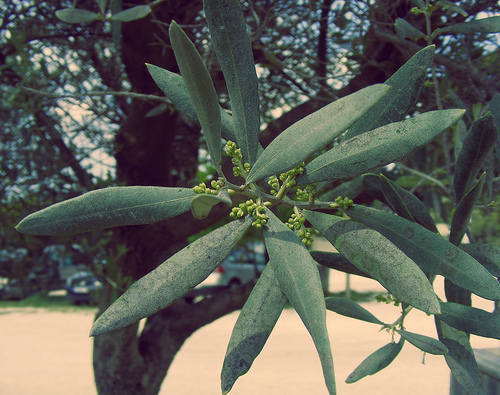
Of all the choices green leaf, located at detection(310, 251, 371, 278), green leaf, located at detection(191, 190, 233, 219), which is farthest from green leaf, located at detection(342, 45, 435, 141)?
green leaf, located at detection(191, 190, 233, 219)

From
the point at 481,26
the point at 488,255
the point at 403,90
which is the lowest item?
the point at 488,255

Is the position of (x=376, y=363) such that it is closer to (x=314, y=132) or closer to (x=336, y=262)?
(x=336, y=262)

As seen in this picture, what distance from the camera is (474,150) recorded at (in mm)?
938

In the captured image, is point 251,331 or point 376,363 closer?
point 251,331

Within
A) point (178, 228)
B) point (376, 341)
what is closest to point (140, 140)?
point (178, 228)

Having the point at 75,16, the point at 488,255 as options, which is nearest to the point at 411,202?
the point at 488,255

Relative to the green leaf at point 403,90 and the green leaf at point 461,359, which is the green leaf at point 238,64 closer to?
the green leaf at point 403,90

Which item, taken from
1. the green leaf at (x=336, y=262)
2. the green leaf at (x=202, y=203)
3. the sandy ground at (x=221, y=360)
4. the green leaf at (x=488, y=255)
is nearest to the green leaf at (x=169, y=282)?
the green leaf at (x=202, y=203)

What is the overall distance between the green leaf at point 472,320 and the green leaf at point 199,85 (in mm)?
621

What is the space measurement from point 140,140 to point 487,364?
2.44 metres

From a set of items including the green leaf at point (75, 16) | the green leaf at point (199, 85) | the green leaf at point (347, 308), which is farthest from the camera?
the green leaf at point (75, 16)

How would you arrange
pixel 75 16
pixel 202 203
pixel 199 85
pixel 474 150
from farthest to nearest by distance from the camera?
pixel 75 16 → pixel 474 150 → pixel 199 85 → pixel 202 203

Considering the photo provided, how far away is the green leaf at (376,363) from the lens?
1.07 m

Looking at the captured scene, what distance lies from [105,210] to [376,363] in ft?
2.52
